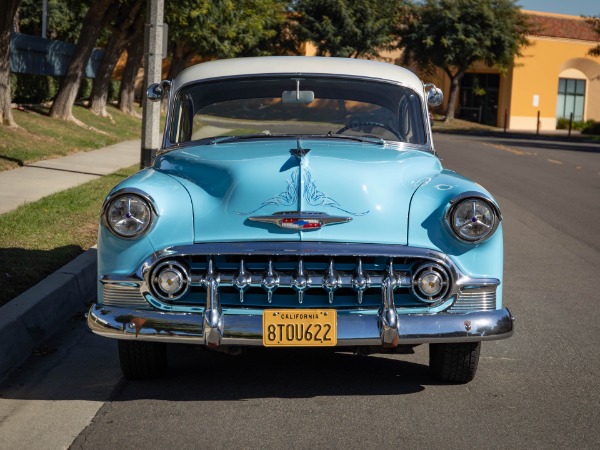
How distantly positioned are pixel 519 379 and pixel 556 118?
55.9 meters

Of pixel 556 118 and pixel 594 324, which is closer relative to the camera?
pixel 594 324

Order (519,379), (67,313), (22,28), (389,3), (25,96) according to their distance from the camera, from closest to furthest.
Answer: (519,379)
(67,313)
(25,96)
(22,28)
(389,3)

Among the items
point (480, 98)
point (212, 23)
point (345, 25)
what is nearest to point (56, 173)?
point (212, 23)

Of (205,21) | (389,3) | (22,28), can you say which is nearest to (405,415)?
(205,21)

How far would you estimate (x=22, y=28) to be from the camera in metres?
49.3

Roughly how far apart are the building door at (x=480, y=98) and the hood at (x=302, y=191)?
178ft

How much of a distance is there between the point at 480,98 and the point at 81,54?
3995 centimetres

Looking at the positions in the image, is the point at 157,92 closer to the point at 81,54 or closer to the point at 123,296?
the point at 123,296

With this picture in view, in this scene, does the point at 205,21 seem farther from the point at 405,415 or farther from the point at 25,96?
the point at 405,415

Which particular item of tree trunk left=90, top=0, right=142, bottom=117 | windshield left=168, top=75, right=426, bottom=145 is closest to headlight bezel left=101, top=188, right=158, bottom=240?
windshield left=168, top=75, right=426, bottom=145

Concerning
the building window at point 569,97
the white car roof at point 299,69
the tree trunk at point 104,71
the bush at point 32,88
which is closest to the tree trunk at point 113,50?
the tree trunk at point 104,71

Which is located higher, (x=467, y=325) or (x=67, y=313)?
(x=467, y=325)

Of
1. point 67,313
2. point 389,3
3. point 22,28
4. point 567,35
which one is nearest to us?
point 67,313

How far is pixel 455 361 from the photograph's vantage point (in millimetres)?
5133
